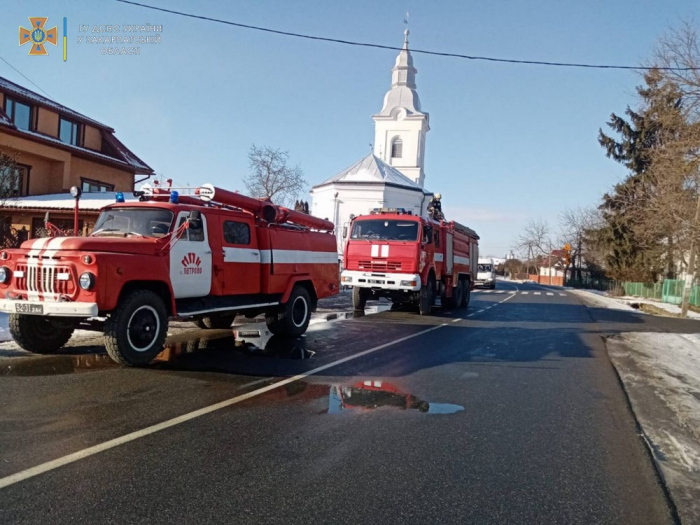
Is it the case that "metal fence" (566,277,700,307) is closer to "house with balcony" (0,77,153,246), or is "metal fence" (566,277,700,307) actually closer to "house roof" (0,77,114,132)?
"house with balcony" (0,77,153,246)

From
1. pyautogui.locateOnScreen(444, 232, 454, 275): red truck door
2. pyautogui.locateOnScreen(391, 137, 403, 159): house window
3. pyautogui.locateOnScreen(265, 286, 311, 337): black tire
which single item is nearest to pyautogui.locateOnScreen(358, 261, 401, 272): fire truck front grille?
pyautogui.locateOnScreen(444, 232, 454, 275): red truck door

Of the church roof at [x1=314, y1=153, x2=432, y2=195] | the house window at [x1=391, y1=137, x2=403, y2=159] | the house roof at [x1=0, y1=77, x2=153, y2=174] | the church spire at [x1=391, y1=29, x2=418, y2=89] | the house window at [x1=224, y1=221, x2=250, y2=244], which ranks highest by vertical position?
the church spire at [x1=391, y1=29, x2=418, y2=89]

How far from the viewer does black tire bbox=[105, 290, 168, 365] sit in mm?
6793

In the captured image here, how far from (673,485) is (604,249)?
42640mm

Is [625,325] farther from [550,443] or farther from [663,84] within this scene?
[550,443]

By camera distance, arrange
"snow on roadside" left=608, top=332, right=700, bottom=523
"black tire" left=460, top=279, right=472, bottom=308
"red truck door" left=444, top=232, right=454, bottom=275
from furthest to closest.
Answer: "black tire" left=460, top=279, right=472, bottom=308 → "red truck door" left=444, top=232, right=454, bottom=275 → "snow on roadside" left=608, top=332, right=700, bottom=523

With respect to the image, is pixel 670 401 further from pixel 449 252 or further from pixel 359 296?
pixel 449 252

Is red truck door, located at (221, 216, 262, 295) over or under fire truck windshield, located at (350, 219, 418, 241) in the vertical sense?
under

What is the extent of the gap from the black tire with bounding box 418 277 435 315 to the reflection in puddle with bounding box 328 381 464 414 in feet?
30.7

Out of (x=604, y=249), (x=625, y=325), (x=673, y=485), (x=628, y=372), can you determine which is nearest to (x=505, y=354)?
(x=628, y=372)

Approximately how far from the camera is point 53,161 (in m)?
25.6

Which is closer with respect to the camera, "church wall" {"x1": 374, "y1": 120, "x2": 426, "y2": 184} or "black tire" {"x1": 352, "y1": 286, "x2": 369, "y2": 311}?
"black tire" {"x1": 352, "y1": 286, "x2": 369, "y2": 311}

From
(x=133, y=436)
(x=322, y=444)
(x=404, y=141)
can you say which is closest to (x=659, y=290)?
(x=404, y=141)

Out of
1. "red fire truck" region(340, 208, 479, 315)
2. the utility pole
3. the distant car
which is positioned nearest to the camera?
"red fire truck" region(340, 208, 479, 315)
